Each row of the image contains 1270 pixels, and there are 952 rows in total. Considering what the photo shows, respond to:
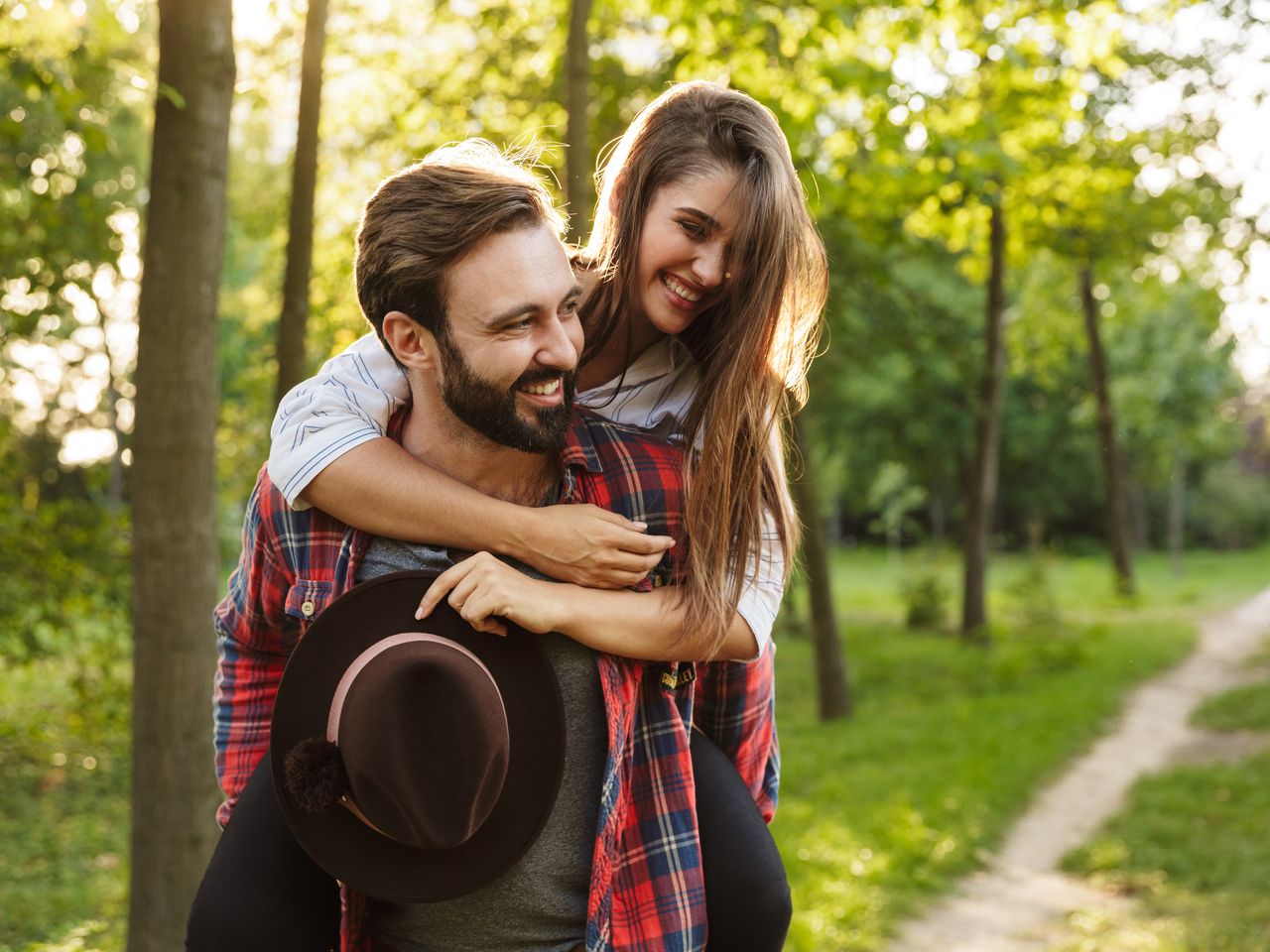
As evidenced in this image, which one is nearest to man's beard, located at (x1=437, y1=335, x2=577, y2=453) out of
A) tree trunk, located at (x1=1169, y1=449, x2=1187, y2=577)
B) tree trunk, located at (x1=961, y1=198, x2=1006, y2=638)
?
tree trunk, located at (x1=961, y1=198, x2=1006, y2=638)

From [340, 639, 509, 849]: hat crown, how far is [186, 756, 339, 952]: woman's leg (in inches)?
11.7

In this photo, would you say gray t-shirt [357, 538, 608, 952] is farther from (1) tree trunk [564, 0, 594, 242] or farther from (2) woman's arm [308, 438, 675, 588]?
(1) tree trunk [564, 0, 594, 242]

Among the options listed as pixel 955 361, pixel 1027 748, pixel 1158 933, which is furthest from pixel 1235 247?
pixel 1158 933

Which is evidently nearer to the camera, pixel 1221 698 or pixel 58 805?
pixel 58 805

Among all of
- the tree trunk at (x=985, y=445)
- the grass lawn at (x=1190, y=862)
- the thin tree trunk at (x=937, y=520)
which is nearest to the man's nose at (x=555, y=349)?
the grass lawn at (x=1190, y=862)

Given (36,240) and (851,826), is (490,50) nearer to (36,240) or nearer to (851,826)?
(36,240)

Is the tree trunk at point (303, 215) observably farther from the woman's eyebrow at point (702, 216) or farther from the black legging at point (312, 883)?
the black legging at point (312, 883)

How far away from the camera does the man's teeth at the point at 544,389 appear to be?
2.14m

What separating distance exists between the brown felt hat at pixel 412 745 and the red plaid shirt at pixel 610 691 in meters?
0.15

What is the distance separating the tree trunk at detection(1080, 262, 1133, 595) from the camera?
2009 cm

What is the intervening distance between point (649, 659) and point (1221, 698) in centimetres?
1189

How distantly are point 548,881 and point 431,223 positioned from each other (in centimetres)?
116

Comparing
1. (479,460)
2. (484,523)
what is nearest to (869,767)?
(479,460)

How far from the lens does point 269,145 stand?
1872 centimetres
